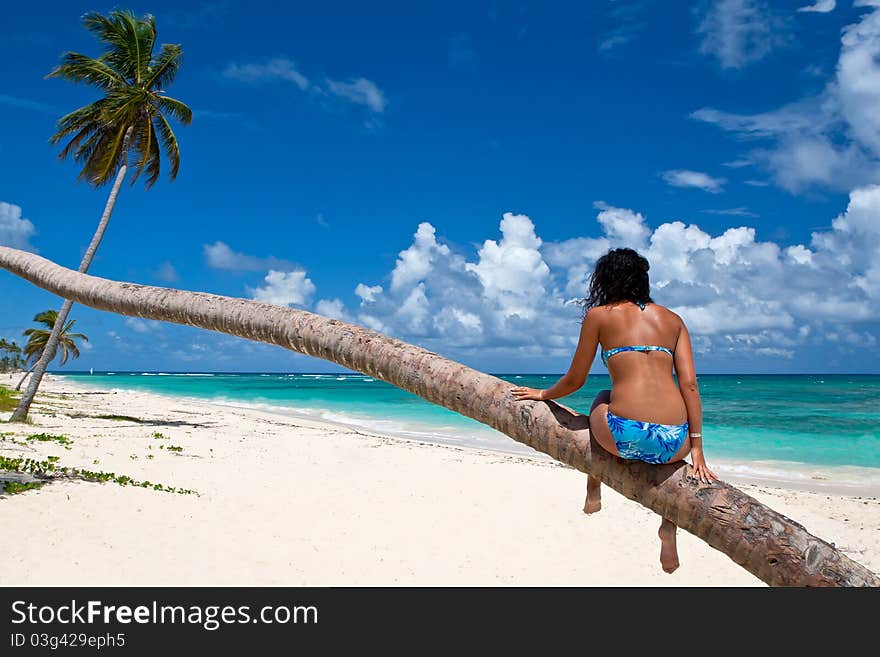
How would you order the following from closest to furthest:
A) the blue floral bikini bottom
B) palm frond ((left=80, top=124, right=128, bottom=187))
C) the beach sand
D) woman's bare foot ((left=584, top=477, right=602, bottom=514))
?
1. the blue floral bikini bottom
2. woman's bare foot ((left=584, top=477, right=602, bottom=514))
3. the beach sand
4. palm frond ((left=80, top=124, right=128, bottom=187))

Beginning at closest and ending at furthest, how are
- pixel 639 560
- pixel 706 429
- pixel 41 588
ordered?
pixel 41 588 → pixel 639 560 → pixel 706 429

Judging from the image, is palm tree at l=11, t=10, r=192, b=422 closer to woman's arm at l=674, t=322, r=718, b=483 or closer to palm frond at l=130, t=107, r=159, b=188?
palm frond at l=130, t=107, r=159, b=188

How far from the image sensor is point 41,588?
16.5 ft

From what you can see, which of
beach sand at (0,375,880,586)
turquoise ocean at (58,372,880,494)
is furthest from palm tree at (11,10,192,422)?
Answer: turquoise ocean at (58,372,880,494)

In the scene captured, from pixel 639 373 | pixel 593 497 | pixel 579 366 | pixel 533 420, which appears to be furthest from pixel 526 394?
pixel 593 497

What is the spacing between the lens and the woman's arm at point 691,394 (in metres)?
2.53

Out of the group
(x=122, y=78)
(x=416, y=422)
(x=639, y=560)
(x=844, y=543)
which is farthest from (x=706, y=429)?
(x=122, y=78)

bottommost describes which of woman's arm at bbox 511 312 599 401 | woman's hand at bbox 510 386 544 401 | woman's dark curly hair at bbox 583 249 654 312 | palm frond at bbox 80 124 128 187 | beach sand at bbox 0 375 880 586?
beach sand at bbox 0 375 880 586

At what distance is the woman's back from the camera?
8.39ft

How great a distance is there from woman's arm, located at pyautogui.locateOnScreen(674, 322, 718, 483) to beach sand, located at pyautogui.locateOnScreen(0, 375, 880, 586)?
5.05 metres

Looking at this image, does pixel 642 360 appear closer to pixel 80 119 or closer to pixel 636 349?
pixel 636 349
